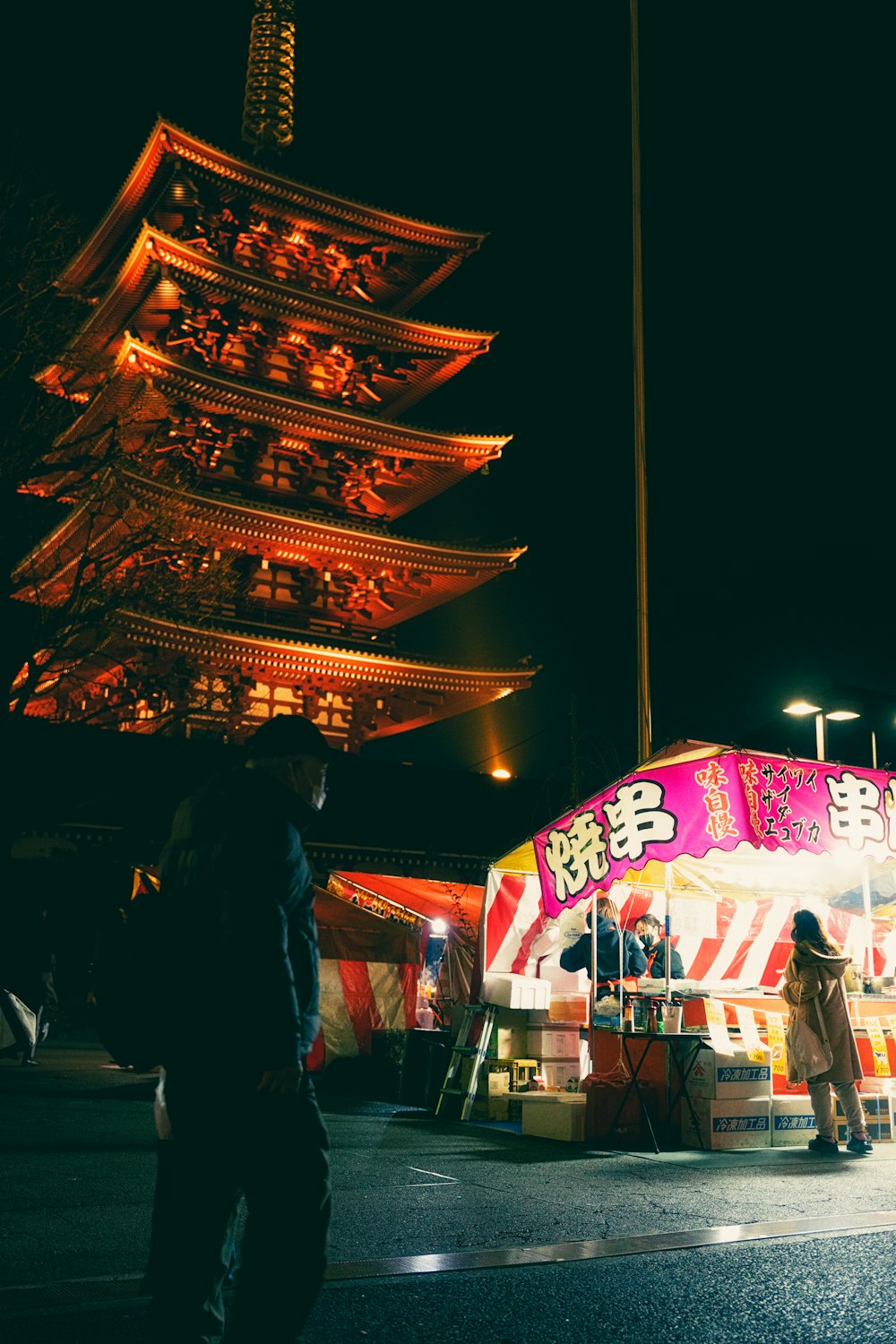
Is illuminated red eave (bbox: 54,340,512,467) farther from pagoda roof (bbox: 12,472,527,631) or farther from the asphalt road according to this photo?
the asphalt road

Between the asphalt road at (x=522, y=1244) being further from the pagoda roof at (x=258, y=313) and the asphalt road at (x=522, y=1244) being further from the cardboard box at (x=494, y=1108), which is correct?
the pagoda roof at (x=258, y=313)

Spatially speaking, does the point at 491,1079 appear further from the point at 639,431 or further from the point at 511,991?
the point at 639,431

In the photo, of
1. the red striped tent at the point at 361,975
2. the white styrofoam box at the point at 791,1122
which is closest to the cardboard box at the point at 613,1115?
the white styrofoam box at the point at 791,1122

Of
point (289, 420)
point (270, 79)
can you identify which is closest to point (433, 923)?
point (289, 420)

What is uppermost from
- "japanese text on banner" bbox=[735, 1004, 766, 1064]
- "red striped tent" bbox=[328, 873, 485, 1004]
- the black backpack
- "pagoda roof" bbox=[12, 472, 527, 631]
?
"pagoda roof" bbox=[12, 472, 527, 631]

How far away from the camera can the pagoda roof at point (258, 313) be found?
20750 mm

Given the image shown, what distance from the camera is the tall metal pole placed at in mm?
11703

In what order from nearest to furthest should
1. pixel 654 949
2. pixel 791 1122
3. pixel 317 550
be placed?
pixel 791 1122 < pixel 654 949 < pixel 317 550

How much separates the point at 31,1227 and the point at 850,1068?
19.4ft

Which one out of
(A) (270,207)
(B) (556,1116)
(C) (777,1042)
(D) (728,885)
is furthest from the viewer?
(A) (270,207)

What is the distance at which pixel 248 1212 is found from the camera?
2.67 m

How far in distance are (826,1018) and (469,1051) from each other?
328cm

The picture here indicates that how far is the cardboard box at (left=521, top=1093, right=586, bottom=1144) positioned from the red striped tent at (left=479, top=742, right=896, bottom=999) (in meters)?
1.33

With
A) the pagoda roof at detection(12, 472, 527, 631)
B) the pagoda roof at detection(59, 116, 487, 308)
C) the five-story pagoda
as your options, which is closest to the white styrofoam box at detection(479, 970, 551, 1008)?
the five-story pagoda
